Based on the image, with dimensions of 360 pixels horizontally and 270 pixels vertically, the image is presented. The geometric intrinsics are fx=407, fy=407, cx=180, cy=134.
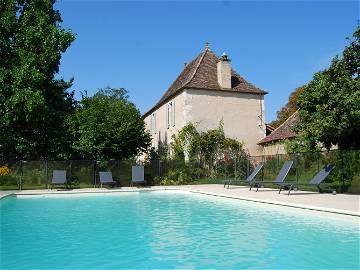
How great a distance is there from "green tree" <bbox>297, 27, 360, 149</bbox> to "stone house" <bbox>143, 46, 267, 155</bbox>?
13555 millimetres

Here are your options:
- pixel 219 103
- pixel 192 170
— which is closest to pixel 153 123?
pixel 219 103

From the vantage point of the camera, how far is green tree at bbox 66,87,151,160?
24844mm

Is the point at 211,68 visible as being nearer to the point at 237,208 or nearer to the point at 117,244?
the point at 237,208

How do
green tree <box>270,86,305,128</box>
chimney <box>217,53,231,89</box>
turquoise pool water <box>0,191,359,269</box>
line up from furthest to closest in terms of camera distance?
green tree <box>270,86,305,128</box>
chimney <box>217,53,231,89</box>
turquoise pool water <box>0,191,359,269</box>

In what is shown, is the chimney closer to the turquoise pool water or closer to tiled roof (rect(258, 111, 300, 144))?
tiled roof (rect(258, 111, 300, 144))

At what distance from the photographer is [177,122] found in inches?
1252

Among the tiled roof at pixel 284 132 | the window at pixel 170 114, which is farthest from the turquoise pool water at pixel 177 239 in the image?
the window at pixel 170 114

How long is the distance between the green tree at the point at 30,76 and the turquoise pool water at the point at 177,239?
503 inches

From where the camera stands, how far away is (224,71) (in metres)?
31.6

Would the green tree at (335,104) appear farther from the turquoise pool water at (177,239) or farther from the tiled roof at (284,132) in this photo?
the tiled roof at (284,132)

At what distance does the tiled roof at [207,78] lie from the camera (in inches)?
1216

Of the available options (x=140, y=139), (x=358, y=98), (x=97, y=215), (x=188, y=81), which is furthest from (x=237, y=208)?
(x=188, y=81)

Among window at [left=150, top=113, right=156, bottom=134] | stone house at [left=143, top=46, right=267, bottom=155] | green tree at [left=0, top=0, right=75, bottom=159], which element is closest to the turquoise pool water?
green tree at [left=0, top=0, right=75, bottom=159]

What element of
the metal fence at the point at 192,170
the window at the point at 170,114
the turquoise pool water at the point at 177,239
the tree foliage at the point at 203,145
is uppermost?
the window at the point at 170,114
